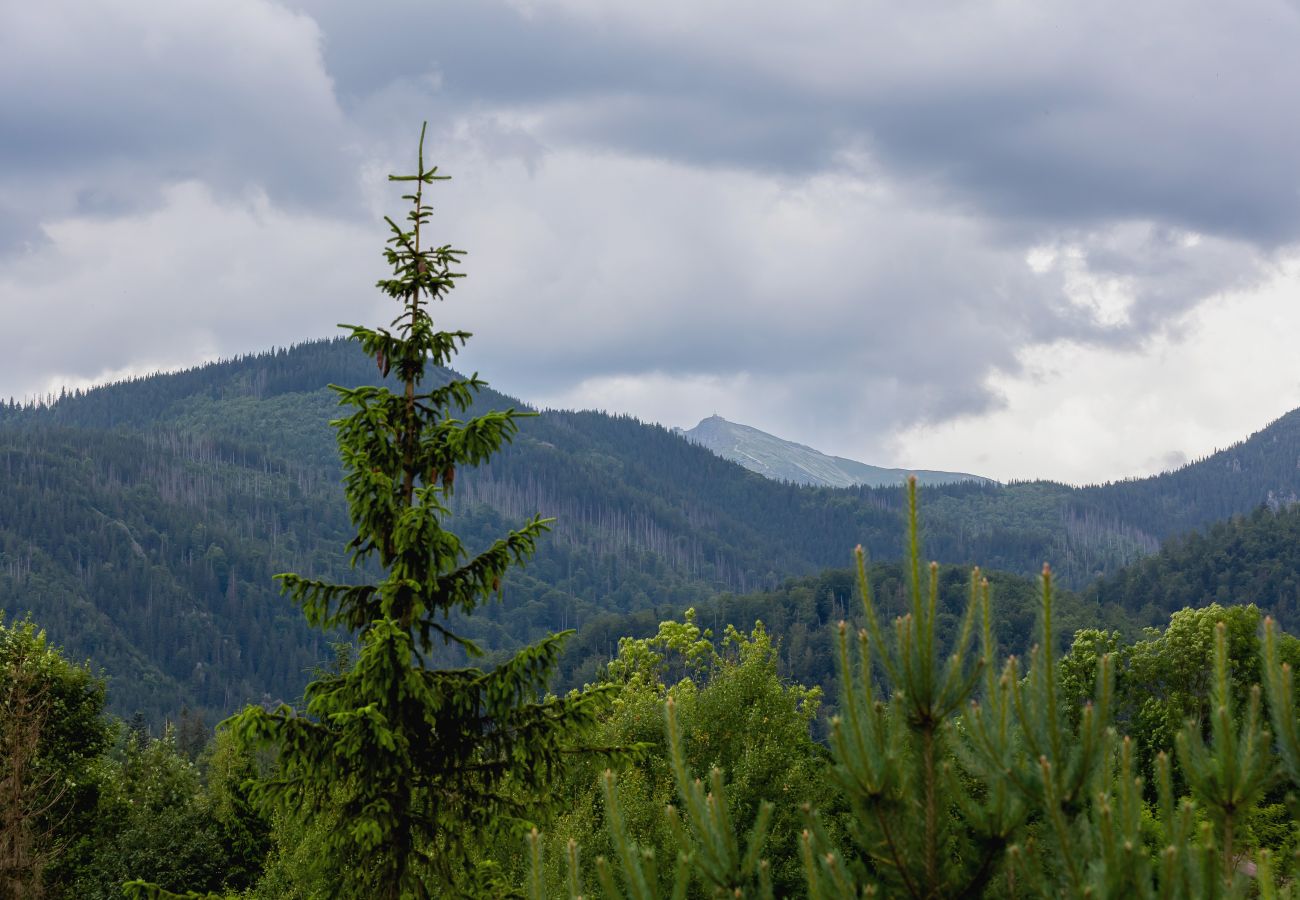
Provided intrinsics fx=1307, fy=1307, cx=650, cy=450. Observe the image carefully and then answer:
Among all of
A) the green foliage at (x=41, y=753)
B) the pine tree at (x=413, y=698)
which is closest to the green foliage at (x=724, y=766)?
the pine tree at (x=413, y=698)

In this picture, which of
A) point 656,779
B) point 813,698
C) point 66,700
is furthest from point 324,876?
point 813,698

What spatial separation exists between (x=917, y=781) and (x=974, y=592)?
1.38m

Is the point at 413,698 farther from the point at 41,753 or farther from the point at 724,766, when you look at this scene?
the point at 41,753

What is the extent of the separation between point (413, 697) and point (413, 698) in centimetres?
18

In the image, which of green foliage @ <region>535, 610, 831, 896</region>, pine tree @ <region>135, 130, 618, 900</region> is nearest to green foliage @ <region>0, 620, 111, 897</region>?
green foliage @ <region>535, 610, 831, 896</region>

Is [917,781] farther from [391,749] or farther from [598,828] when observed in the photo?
[598,828]

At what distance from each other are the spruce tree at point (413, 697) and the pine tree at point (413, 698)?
2 cm

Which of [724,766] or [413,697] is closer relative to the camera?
[413,697]

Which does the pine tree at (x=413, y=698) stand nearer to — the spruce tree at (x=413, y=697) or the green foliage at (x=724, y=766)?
the spruce tree at (x=413, y=697)

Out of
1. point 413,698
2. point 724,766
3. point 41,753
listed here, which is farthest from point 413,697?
point 41,753

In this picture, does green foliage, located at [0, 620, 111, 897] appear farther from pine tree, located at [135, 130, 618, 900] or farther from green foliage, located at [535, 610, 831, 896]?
pine tree, located at [135, 130, 618, 900]

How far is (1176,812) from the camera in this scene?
8719 millimetres

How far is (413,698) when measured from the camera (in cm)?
1688

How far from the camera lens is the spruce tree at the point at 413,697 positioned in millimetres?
16141
